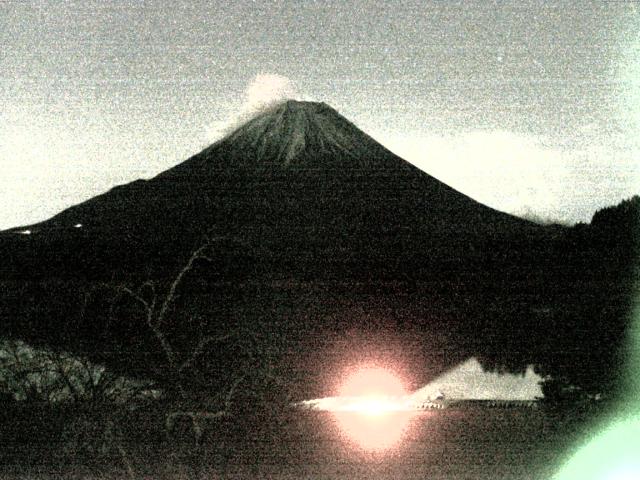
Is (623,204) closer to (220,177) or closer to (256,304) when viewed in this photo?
(256,304)

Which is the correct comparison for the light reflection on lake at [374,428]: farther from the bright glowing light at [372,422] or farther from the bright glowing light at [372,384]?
the bright glowing light at [372,384]

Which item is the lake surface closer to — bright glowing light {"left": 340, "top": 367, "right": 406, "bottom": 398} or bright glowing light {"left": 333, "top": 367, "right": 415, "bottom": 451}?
bright glowing light {"left": 333, "top": 367, "right": 415, "bottom": 451}

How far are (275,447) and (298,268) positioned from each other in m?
13.9

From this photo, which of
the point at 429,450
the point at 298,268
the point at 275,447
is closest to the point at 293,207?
the point at 298,268

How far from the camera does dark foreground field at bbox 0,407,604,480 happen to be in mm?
4691

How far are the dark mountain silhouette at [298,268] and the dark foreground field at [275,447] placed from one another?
52 centimetres

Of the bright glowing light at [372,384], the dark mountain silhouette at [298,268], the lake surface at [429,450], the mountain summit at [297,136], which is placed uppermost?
the mountain summit at [297,136]

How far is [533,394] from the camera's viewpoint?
7867 millimetres

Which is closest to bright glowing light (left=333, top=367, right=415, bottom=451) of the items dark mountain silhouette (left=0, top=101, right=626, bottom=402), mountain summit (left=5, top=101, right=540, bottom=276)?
dark mountain silhouette (left=0, top=101, right=626, bottom=402)

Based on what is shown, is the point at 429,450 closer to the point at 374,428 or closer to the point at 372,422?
the point at 374,428

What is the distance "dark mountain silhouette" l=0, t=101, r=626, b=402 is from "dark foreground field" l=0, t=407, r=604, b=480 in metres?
0.52

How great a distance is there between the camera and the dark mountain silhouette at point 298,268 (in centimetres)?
895

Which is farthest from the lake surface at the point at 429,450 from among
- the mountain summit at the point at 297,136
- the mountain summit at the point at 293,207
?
the mountain summit at the point at 297,136

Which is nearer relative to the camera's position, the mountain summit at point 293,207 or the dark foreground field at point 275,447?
the dark foreground field at point 275,447
